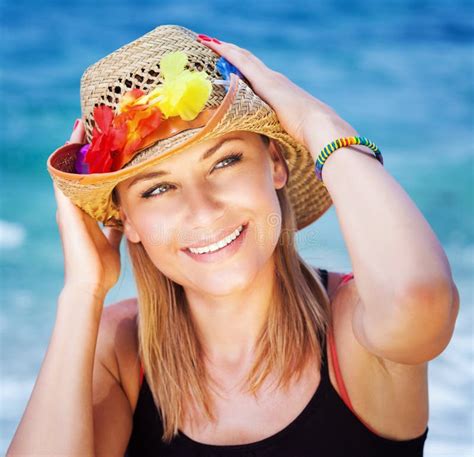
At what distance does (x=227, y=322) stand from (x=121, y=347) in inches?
15.4

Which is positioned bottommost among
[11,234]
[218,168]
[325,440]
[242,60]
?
[325,440]

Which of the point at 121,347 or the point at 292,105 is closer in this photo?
the point at 292,105

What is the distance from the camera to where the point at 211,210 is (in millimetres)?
2678

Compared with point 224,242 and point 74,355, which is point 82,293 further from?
point 224,242

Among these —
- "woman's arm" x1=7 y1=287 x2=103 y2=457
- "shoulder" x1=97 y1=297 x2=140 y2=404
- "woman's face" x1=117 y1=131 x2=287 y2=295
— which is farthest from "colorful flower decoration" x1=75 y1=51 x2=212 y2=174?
"shoulder" x1=97 y1=297 x2=140 y2=404

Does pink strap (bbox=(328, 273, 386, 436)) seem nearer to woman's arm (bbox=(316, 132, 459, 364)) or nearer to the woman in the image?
the woman

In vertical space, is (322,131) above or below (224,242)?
above

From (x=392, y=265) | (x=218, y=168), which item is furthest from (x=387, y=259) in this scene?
(x=218, y=168)

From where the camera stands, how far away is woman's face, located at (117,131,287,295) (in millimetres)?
2686

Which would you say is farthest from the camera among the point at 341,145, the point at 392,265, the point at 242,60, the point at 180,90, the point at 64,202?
the point at 64,202

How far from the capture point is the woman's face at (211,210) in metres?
2.69

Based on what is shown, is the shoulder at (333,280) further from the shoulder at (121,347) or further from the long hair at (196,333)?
the shoulder at (121,347)

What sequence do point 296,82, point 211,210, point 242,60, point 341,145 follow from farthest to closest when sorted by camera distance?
point 296,82 < point 242,60 < point 211,210 < point 341,145

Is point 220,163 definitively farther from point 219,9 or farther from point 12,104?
point 219,9
